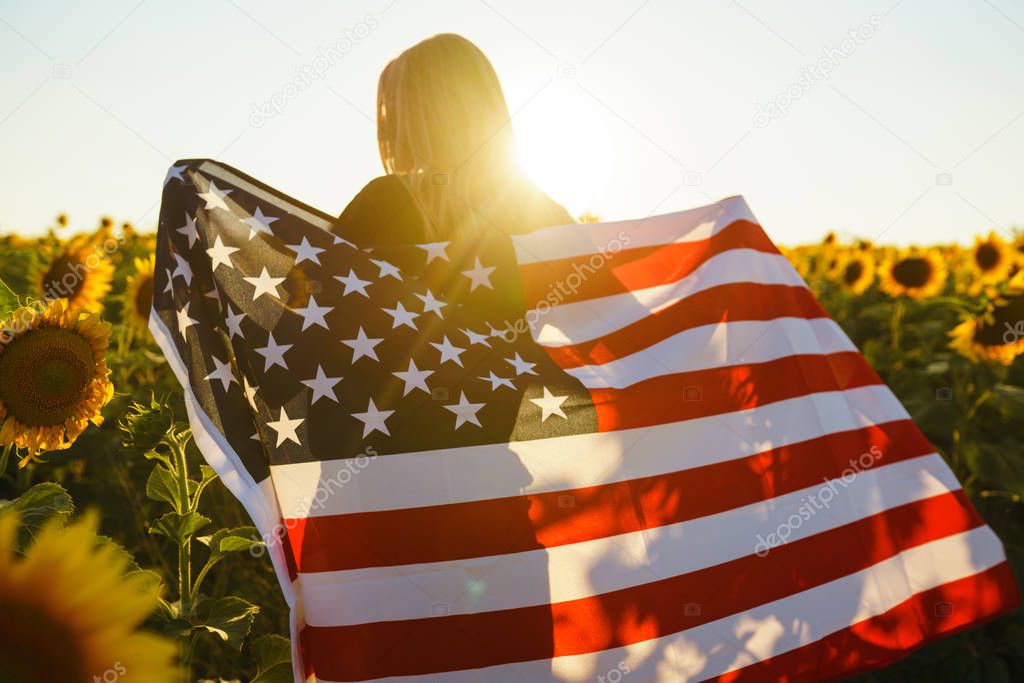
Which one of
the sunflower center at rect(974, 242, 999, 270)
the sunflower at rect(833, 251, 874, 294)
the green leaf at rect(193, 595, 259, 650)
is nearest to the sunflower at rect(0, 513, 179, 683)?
the green leaf at rect(193, 595, 259, 650)

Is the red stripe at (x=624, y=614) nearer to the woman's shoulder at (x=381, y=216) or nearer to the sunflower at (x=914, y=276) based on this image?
the woman's shoulder at (x=381, y=216)

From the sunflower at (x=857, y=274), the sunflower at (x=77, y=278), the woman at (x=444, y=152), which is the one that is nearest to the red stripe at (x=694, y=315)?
the woman at (x=444, y=152)

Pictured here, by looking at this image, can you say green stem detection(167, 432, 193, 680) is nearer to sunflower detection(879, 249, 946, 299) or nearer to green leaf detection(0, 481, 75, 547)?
green leaf detection(0, 481, 75, 547)

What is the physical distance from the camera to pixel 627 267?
3400 millimetres

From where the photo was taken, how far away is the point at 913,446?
10.4 feet

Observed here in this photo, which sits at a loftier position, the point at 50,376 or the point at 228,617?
the point at 50,376

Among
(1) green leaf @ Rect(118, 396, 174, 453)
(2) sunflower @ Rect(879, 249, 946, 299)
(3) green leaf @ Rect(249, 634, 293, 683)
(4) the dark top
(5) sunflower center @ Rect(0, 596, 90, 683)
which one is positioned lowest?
(3) green leaf @ Rect(249, 634, 293, 683)

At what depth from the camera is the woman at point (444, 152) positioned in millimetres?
3059

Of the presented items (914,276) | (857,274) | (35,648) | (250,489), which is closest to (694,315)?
(250,489)

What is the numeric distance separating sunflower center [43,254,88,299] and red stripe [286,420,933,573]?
9.89ft

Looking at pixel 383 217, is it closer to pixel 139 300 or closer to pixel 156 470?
pixel 156 470

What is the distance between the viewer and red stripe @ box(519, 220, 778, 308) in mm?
3262

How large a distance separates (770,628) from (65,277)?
4.35m

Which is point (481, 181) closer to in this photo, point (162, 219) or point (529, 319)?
point (529, 319)
